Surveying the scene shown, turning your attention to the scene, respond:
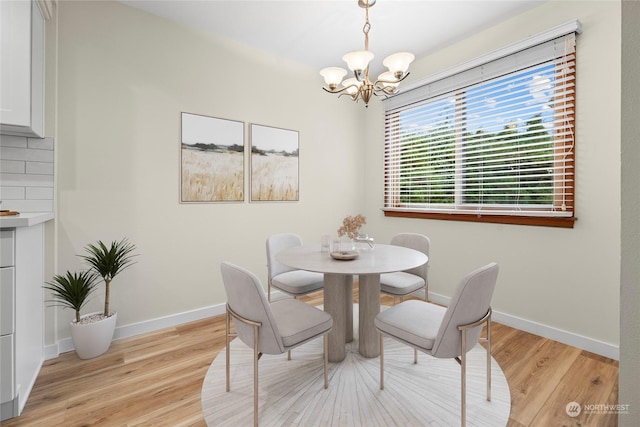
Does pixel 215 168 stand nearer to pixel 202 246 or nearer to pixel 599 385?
pixel 202 246

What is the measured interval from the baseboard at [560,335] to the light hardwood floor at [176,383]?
56 millimetres

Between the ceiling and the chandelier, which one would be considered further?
the ceiling

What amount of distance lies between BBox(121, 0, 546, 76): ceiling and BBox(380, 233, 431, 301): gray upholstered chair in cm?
194

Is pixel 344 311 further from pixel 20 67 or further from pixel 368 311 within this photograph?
pixel 20 67

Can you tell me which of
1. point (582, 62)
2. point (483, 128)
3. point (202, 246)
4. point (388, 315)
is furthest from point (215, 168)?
point (582, 62)

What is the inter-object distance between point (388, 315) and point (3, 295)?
198cm

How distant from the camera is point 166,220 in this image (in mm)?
2609

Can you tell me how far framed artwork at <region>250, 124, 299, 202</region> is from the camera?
3.08 m

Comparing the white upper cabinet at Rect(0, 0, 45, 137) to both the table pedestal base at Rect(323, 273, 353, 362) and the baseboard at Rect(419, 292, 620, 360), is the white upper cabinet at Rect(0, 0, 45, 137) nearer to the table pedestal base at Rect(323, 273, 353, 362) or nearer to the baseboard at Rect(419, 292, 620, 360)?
the table pedestal base at Rect(323, 273, 353, 362)

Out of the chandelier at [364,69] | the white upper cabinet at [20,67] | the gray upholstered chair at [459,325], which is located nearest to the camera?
the gray upholstered chair at [459,325]

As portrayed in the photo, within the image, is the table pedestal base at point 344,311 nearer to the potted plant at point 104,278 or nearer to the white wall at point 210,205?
the white wall at point 210,205

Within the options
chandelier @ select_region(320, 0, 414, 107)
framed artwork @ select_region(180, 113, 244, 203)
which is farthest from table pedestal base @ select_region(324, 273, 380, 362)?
framed artwork @ select_region(180, 113, 244, 203)

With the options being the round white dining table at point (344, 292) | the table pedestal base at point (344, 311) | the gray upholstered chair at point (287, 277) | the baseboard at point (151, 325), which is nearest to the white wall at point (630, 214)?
the round white dining table at point (344, 292)

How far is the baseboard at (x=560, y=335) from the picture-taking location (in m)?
2.09
